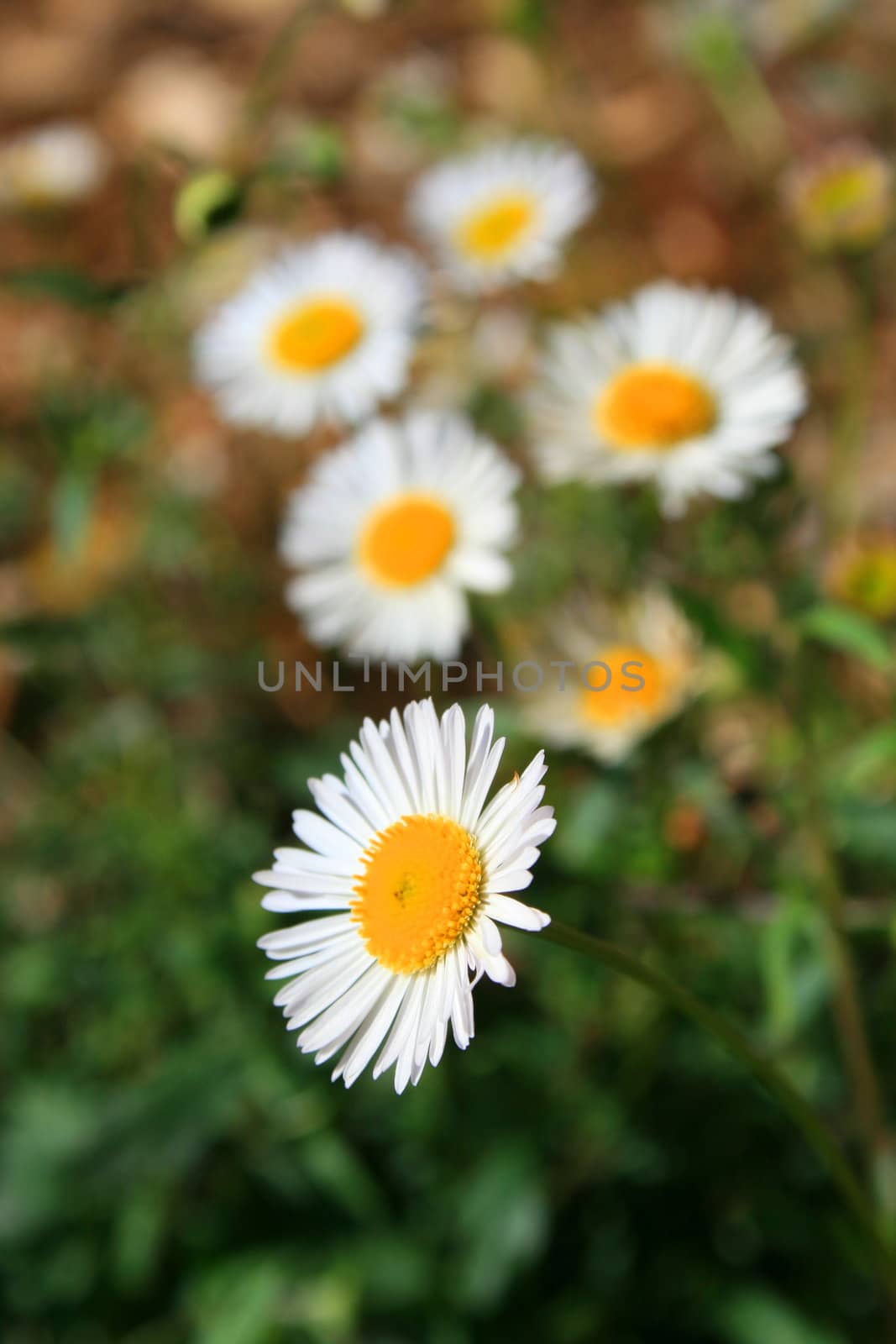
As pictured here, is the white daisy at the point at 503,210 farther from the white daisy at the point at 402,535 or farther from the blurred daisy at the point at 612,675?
the blurred daisy at the point at 612,675

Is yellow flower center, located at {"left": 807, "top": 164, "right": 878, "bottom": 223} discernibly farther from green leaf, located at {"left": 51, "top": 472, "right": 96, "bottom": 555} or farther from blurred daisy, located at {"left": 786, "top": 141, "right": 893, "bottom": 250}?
green leaf, located at {"left": 51, "top": 472, "right": 96, "bottom": 555}

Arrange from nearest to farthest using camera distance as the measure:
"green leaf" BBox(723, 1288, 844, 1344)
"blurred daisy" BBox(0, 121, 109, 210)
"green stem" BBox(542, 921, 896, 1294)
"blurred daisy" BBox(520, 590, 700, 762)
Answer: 1. "green stem" BBox(542, 921, 896, 1294)
2. "green leaf" BBox(723, 1288, 844, 1344)
3. "blurred daisy" BBox(520, 590, 700, 762)
4. "blurred daisy" BBox(0, 121, 109, 210)

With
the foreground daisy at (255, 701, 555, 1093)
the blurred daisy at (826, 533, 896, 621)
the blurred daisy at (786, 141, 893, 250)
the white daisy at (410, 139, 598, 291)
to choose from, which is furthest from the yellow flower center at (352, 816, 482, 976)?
the blurred daisy at (786, 141, 893, 250)

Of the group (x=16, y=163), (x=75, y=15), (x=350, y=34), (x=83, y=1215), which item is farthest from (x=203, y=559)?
(x=75, y=15)

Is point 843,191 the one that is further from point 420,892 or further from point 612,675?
point 420,892

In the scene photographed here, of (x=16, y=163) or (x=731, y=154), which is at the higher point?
(x=731, y=154)

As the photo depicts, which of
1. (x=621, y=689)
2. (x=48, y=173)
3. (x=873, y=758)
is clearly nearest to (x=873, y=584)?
(x=621, y=689)

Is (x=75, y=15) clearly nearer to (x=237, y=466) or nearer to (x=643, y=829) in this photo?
(x=237, y=466)
